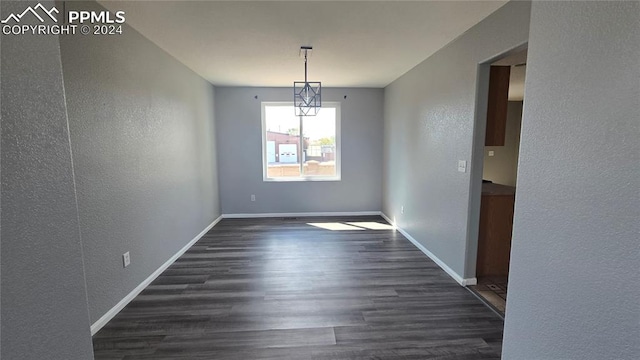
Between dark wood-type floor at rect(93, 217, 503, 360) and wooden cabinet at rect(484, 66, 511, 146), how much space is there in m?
1.54

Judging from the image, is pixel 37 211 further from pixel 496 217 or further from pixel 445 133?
pixel 496 217

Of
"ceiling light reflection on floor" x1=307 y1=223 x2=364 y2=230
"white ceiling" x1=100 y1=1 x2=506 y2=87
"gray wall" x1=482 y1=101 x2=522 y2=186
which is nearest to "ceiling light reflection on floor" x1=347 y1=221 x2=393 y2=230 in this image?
"ceiling light reflection on floor" x1=307 y1=223 x2=364 y2=230

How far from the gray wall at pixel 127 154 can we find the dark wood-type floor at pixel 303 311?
1.25 ft

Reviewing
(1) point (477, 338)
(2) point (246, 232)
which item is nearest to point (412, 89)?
(1) point (477, 338)

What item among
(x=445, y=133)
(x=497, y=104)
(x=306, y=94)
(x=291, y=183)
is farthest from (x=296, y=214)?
(x=497, y=104)

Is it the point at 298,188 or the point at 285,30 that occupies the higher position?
the point at 285,30

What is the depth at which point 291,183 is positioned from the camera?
17.5 ft

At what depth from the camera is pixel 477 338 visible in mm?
1966

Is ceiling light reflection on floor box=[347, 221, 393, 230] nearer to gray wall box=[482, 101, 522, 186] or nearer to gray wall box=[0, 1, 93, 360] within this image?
gray wall box=[482, 101, 522, 186]

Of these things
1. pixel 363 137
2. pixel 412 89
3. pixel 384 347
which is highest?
pixel 412 89

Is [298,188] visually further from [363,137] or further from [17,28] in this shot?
[17,28]

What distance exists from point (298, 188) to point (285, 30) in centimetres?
325

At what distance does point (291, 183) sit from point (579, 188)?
15.1 feet

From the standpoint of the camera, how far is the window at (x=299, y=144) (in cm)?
523
